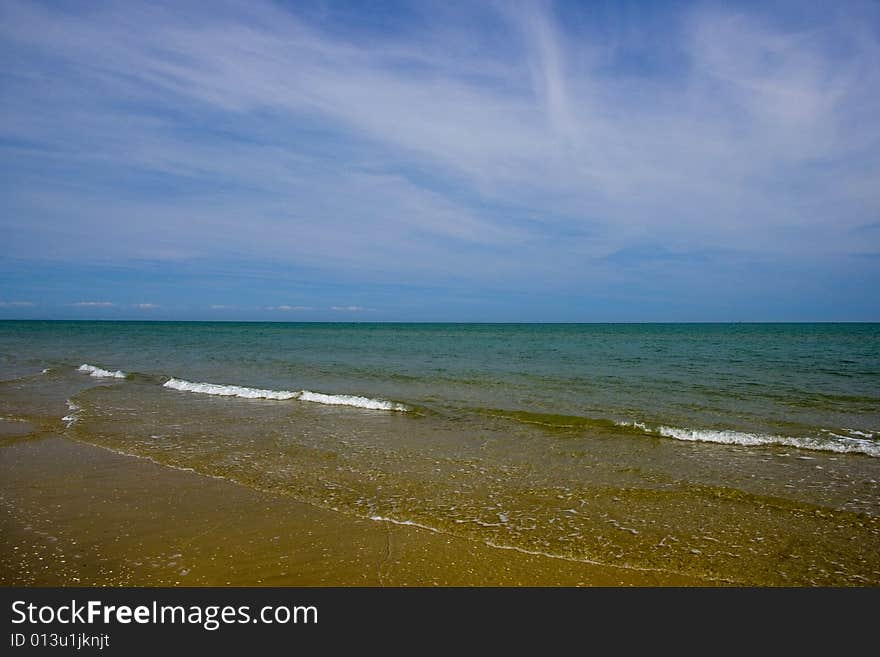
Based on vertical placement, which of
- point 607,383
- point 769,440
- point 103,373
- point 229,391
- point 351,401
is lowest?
point 103,373

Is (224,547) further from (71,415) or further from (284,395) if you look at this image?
(284,395)

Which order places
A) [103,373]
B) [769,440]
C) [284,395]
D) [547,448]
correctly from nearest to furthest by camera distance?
[547,448] < [769,440] < [284,395] < [103,373]

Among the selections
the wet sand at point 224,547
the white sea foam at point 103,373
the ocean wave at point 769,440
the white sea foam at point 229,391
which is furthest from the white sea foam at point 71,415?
the ocean wave at point 769,440

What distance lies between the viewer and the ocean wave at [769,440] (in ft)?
34.9

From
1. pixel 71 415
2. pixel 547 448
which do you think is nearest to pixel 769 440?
pixel 547 448

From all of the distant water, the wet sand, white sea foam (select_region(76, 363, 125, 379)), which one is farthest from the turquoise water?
the wet sand

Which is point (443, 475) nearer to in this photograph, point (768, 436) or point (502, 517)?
point (502, 517)

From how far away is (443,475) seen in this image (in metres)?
8.79

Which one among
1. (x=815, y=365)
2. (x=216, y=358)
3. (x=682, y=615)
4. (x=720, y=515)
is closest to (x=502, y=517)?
(x=682, y=615)

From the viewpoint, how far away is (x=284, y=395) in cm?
1761

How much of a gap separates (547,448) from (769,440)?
17.0 ft

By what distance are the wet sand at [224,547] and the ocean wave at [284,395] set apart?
26.0 ft

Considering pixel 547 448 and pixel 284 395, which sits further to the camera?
pixel 284 395

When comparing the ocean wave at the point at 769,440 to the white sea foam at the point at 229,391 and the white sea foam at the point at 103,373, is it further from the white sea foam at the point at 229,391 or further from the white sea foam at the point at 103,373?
the white sea foam at the point at 103,373
